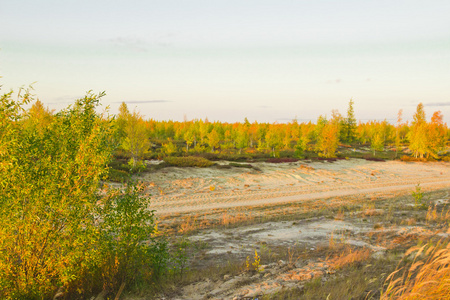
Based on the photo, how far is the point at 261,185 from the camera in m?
24.3

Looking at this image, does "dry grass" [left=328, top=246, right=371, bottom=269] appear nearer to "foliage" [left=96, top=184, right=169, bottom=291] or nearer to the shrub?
"foliage" [left=96, top=184, right=169, bottom=291]

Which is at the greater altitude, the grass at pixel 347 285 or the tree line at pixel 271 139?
the tree line at pixel 271 139

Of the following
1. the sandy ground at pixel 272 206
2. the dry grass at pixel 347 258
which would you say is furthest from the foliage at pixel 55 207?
the dry grass at pixel 347 258

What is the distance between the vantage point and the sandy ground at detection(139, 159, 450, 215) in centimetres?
1822

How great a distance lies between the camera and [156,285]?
659cm

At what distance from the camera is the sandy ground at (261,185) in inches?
717

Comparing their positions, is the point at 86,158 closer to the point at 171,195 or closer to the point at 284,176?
the point at 171,195

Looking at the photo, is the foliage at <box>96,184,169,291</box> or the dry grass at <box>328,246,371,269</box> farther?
the dry grass at <box>328,246,371,269</box>

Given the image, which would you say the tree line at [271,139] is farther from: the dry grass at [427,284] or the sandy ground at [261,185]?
the dry grass at [427,284]

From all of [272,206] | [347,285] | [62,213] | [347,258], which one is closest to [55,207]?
[62,213]

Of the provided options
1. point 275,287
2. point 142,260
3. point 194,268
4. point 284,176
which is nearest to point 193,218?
point 194,268

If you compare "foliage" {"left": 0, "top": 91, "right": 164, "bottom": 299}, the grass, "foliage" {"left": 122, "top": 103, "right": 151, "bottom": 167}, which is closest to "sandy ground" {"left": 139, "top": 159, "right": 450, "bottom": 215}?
"foliage" {"left": 122, "top": 103, "right": 151, "bottom": 167}

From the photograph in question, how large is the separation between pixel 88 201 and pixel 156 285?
2.52 m

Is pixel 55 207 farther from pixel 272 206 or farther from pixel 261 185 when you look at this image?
pixel 261 185
